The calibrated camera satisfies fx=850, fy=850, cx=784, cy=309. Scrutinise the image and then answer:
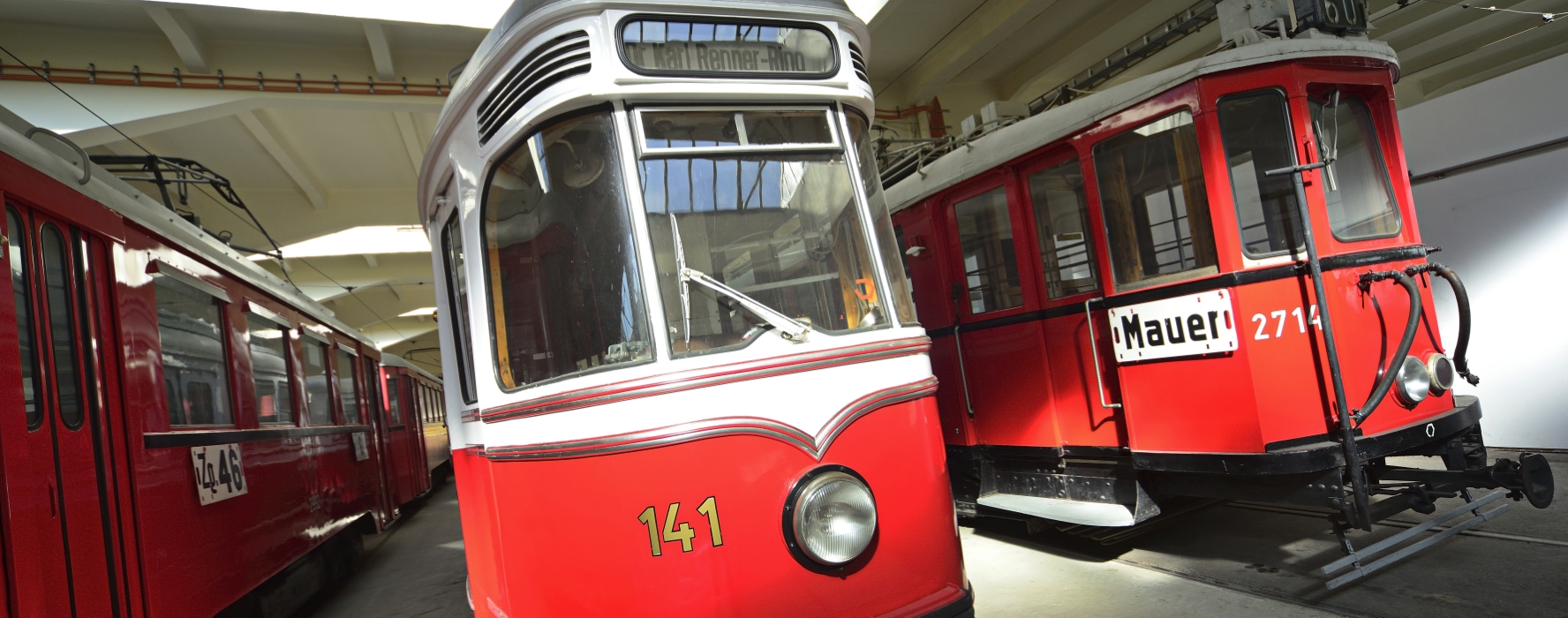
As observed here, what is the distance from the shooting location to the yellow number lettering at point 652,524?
90.2 inches

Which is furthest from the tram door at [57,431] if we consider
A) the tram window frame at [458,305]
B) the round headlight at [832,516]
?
the round headlight at [832,516]

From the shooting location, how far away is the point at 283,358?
19.6 ft

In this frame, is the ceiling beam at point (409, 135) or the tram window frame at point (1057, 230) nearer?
the tram window frame at point (1057, 230)

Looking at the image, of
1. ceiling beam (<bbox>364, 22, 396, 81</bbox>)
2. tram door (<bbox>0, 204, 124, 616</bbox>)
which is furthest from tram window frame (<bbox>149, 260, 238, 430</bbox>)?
ceiling beam (<bbox>364, 22, 396, 81</bbox>)

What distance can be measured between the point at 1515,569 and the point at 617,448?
13.5ft

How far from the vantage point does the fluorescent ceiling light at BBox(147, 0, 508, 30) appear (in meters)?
6.80

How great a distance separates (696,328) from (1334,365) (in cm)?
296

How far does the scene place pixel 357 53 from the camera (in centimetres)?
852

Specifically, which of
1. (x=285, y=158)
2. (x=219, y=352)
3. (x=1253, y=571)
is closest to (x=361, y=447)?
(x=219, y=352)

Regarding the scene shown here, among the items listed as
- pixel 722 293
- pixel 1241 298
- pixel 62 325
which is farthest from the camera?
pixel 1241 298

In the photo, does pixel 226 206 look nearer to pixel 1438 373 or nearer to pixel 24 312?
pixel 24 312

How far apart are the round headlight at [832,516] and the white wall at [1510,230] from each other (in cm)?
684

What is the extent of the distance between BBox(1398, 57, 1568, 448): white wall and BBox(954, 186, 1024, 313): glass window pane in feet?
14.2

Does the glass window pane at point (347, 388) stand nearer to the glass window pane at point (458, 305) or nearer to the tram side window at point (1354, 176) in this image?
the glass window pane at point (458, 305)
